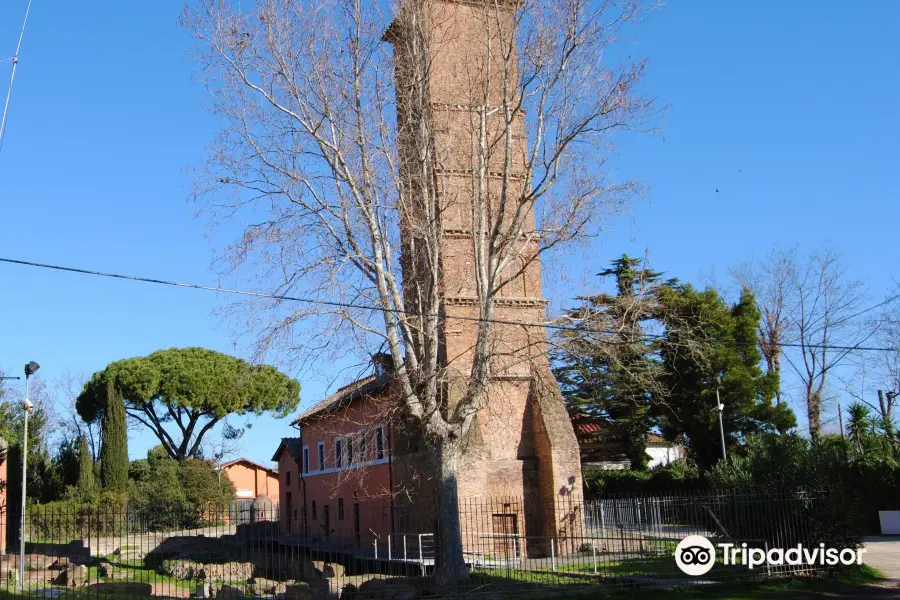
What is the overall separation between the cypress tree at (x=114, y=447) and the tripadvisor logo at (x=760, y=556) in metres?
33.5

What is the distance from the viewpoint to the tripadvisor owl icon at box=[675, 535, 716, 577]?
16.2 metres

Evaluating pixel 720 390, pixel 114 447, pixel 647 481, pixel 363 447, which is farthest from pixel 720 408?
pixel 114 447

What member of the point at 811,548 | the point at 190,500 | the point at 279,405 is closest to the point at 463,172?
the point at 811,548

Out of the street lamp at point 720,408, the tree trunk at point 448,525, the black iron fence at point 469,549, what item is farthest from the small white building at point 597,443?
the tree trunk at point 448,525

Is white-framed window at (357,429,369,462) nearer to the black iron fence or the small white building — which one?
the black iron fence

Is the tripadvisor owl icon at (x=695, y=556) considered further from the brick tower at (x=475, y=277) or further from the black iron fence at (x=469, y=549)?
the brick tower at (x=475, y=277)

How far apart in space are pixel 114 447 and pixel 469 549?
2652cm

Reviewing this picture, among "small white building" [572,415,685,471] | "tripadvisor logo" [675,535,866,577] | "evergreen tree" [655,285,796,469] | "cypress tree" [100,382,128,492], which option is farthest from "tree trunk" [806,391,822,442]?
"cypress tree" [100,382,128,492]

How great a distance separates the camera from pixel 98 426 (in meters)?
51.2

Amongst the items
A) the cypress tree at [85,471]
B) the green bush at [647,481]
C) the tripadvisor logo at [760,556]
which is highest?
the cypress tree at [85,471]

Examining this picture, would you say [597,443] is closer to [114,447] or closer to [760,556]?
[114,447]

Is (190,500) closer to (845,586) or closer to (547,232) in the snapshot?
(547,232)

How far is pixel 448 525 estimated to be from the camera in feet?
54.7

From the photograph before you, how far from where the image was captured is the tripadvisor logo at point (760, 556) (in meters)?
16.3
